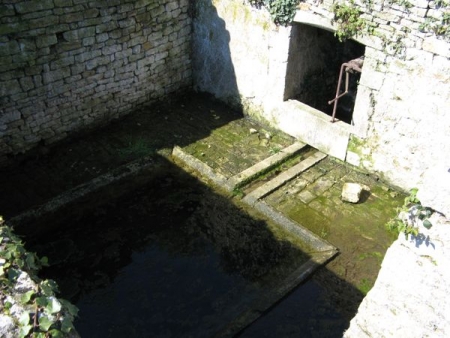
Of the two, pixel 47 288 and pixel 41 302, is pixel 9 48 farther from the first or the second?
pixel 41 302

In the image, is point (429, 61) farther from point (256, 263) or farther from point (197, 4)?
point (197, 4)

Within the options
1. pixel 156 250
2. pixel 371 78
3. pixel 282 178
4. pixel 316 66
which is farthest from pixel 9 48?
pixel 371 78

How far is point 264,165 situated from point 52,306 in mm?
4805

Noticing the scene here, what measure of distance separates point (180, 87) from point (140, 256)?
13.4 ft

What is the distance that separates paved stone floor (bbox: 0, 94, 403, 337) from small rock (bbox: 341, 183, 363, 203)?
84 mm

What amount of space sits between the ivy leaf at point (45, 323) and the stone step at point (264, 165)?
428cm

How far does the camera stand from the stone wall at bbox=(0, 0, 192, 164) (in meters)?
6.45

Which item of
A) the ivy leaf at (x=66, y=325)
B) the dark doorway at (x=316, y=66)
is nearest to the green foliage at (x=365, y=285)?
the dark doorway at (x=316, y=66)

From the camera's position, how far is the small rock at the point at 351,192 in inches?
254

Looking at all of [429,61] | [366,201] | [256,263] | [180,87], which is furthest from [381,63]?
[180,87]

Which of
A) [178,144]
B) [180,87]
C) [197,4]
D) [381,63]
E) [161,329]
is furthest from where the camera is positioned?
[180,87]

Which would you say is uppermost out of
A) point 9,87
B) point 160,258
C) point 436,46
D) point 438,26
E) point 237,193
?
point 438,26

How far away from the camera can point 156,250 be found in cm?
574

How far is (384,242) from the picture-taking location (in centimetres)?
591
